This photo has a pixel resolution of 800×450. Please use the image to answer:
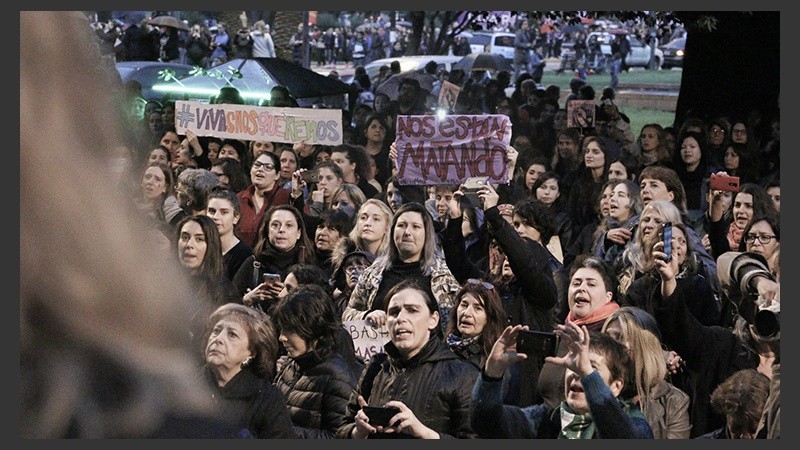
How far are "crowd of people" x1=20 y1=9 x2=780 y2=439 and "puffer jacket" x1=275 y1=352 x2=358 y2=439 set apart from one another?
0.01 meters

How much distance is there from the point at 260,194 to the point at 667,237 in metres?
2.45

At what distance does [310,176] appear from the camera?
25.4 feet

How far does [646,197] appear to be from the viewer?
24.4 feet

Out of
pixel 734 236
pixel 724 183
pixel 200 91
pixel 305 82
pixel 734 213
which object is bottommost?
pixel 734 236

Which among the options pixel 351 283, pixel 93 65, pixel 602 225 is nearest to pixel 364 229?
pixel 351 283

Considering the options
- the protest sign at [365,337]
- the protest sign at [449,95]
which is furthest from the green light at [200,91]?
the protest sign at [365,337]

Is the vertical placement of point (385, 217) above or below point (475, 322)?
above

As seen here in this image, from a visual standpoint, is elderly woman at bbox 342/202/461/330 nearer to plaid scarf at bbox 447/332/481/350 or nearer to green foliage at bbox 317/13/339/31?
plaid scarf at bbox 447/332/481/350

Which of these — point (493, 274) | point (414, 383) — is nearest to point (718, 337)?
point (493, 274)

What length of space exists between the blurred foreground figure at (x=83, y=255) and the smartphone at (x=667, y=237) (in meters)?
5.50

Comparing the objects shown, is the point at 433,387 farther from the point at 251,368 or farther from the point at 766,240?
the point at 766,240

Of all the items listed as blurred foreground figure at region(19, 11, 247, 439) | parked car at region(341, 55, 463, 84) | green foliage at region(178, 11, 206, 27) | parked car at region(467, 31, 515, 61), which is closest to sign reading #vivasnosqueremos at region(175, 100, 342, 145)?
parked car at region(341, 55, 463, 84)

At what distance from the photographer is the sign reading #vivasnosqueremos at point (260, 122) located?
762 cm

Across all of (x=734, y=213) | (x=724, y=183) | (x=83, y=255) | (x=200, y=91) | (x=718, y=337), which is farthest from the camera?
(x=200, y=91)
